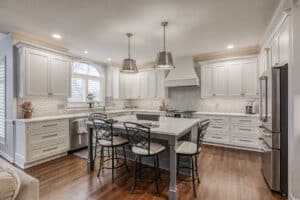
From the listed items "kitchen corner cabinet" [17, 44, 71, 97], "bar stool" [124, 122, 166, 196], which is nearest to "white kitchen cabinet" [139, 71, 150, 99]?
"kitchen corner cabinet" [17, 44, 71, 97]

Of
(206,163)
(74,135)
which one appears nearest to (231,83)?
(206,163)

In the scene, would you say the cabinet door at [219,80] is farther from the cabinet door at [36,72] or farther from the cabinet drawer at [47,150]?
the cabinet door at [36,72]

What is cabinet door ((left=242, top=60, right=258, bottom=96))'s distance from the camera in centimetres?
418

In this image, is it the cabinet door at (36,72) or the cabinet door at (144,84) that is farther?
the cabinet door at (144,84)

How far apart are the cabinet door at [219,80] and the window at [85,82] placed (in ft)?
12.6

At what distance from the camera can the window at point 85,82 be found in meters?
4.93

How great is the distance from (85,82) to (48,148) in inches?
97.7

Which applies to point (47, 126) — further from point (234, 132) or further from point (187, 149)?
point (234, 132)

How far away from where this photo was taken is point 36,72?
3.43 metres

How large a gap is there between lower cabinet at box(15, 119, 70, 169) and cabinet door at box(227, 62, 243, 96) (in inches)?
Answer: 173

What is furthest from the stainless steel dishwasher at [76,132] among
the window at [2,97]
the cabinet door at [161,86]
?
the cabinet door at [161,86]

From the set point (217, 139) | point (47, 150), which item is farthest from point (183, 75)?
point (47, 150)

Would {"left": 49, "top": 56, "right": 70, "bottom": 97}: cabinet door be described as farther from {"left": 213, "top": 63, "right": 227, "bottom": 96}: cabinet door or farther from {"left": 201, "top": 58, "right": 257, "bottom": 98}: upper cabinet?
{"left": 213, "top": 63, "right": 227, "bottom": 96}: cabinet door

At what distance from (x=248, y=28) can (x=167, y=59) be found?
180 centimetres
